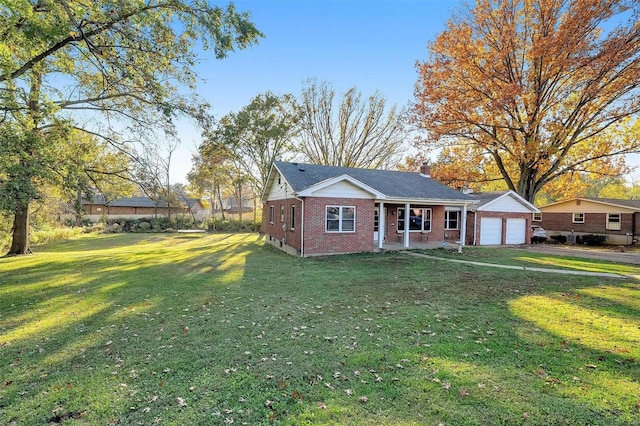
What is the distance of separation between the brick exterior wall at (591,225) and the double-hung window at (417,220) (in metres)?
19.3

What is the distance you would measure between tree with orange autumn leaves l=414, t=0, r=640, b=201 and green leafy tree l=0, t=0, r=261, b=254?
18777mm

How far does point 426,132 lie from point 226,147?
19158 millimetres

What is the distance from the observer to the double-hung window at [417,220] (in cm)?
1889

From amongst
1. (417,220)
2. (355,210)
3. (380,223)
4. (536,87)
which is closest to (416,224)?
(417,220)

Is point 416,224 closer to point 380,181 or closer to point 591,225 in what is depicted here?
point 380,181

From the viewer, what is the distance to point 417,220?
19031 millimetres

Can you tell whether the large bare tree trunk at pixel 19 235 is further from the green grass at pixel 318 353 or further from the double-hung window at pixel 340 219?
the double-hung window at pixel 340 219

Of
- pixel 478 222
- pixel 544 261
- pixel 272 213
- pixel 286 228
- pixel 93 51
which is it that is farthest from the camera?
pixel 272 213

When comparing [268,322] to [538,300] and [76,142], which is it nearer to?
[538,300]

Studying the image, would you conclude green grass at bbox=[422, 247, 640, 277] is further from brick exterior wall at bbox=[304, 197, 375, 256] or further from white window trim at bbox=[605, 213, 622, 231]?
white window trim at bbox=[605, 213, 622, 231]

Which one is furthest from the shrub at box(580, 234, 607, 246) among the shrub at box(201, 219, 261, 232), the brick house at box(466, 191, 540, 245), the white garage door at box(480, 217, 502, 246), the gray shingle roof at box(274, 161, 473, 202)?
the shrub at box(201, 219, 261, 232)

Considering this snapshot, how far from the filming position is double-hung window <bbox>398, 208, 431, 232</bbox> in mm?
18891

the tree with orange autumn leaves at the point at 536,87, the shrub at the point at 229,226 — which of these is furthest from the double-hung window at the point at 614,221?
the shrub at the point at 229,226

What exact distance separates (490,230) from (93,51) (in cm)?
2215
